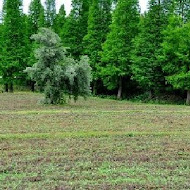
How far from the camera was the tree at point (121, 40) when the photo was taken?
47.7 metres

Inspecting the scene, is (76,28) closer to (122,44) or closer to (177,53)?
(122,44)

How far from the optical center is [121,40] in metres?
48.0

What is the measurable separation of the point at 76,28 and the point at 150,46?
50.7 feet

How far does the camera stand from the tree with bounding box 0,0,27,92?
56.6 metres

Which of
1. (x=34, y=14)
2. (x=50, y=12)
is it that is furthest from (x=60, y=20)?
(x=34, y=14)

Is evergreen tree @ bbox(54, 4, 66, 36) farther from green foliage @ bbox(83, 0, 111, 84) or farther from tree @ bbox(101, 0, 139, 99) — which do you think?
tree @ bbox(101, 0, 139, 99)

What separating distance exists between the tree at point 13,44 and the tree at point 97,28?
9.90m

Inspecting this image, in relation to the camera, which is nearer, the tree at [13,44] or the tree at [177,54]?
the tree at [177,54]

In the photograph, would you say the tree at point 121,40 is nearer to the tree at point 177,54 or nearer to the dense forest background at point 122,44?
the dense forest background at point 122,44

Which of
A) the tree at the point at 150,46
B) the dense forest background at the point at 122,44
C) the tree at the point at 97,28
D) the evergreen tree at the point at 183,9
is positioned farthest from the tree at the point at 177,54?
the tree at the point at 97,28

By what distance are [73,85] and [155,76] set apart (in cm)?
1392

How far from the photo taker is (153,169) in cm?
1122

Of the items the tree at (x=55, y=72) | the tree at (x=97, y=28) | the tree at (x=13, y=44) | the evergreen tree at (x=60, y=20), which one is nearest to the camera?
the tree at (x=55, y=72)

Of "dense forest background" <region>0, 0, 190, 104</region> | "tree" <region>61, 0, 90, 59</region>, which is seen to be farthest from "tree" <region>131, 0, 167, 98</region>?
"tree" <region>61, 0, 90, 59</region>
